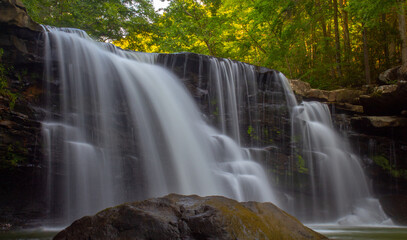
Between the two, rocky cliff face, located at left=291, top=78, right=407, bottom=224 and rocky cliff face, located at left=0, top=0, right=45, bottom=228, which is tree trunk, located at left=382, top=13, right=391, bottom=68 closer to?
rocky cliff face, located at left=291, top=78, right=407, bottom=224

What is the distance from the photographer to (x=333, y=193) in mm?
9664

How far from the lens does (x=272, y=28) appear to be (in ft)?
43.7

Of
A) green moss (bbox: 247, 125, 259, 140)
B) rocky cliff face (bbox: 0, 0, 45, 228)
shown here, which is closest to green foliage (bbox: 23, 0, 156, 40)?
rocky cliff face (bbox: 0, 0, 45, 228)

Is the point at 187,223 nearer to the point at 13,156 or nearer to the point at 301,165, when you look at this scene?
the point at 13,156

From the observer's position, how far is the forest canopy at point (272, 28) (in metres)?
12.8

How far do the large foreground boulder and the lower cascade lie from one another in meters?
3.72

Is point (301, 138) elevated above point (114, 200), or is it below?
above

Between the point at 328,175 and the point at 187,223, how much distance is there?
836cm

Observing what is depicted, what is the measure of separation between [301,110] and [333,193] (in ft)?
10.5

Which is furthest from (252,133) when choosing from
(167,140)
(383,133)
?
(383,133)

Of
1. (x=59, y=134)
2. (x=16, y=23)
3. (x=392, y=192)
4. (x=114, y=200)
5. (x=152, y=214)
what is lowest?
(x=392, y=192)

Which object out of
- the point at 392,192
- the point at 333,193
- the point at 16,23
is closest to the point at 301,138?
the point at 333,193

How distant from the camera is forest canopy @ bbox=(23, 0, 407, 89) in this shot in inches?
502

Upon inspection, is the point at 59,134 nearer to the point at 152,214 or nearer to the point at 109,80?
the point at 109,80
